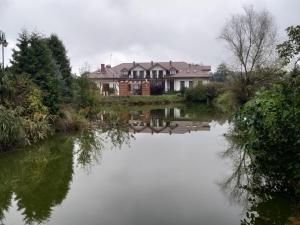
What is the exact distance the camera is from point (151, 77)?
6309 centimetres

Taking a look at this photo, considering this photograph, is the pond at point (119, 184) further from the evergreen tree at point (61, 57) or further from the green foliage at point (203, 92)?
the green foliage at point (203, 92)

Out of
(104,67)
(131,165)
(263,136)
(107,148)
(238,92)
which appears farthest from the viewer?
(104,67)

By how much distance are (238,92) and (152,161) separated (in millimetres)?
19363

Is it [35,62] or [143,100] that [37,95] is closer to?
[35,62]

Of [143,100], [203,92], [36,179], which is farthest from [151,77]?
[36,179]

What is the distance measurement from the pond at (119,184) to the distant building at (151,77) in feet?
143

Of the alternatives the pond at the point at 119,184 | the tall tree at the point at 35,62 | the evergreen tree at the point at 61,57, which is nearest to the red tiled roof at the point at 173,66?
the evergreen tree at the point at 61,57

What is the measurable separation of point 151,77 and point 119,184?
2113 inches

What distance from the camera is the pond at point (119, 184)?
25.1ft

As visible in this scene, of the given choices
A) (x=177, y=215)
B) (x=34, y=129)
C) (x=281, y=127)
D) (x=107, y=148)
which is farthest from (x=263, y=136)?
(x=34, y=129)

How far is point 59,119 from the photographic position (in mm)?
20031

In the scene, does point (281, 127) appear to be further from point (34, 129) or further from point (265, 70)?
point (265, 70)

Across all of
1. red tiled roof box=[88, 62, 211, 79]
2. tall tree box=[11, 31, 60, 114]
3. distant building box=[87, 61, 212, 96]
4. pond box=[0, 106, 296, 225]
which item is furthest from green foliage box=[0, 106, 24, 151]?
red tiled roof box=[88, 62, 211, 79]

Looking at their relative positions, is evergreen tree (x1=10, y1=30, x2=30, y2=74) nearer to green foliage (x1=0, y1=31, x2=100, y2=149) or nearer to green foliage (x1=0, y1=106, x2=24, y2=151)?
green foliage (x1=0, y1=31, x2=100, y2=149)
